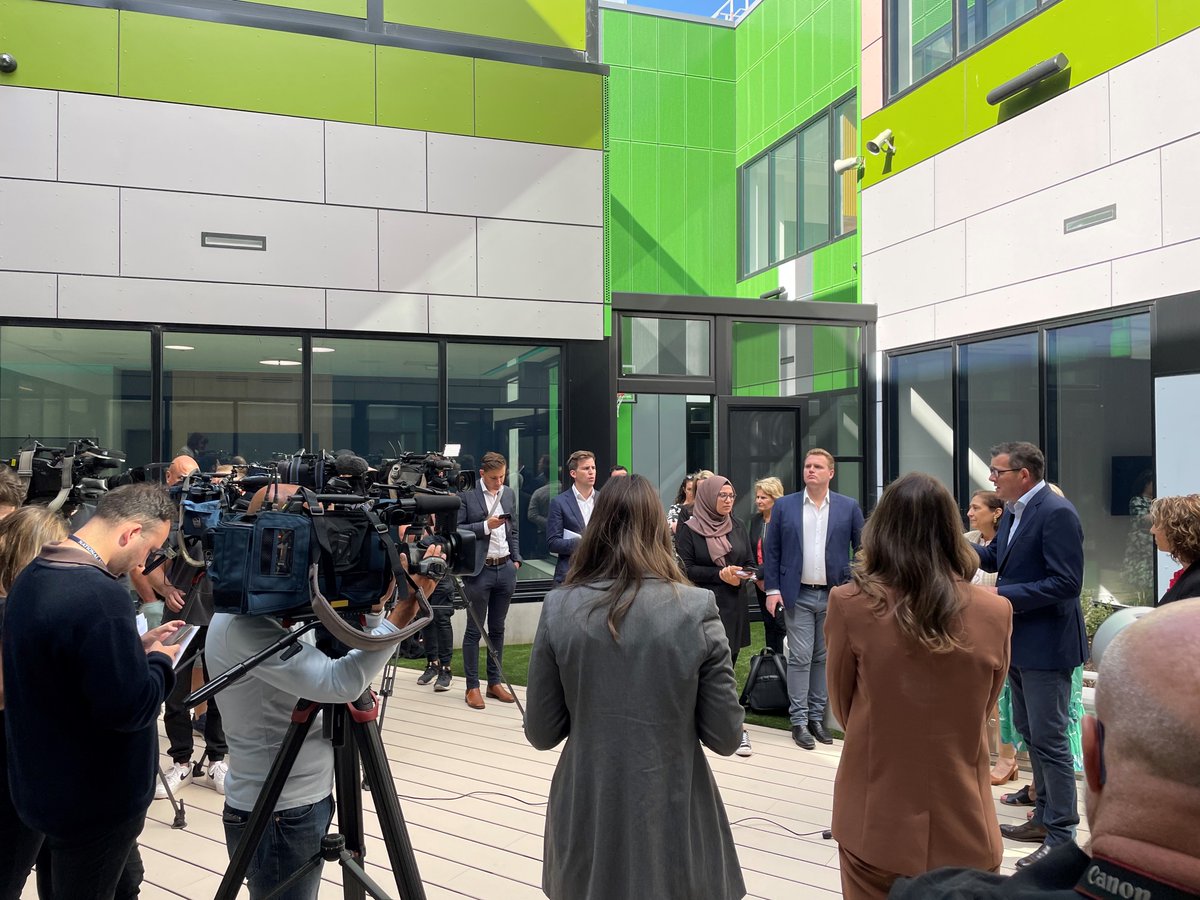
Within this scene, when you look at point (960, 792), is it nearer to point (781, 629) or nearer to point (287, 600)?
point (287, 600)

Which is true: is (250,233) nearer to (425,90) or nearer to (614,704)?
(425,90)

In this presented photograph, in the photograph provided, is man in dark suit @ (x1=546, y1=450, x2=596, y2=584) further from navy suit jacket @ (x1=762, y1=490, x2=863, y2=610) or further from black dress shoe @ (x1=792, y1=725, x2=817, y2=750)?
black dress shoe @ (x1=792, y1=725, x2=817, y2=750)

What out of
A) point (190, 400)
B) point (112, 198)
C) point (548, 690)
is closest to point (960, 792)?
point (548, 690)

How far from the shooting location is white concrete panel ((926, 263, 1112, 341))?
709 centimetres

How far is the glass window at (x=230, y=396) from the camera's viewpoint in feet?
24.7

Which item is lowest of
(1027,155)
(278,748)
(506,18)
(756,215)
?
(278,748)

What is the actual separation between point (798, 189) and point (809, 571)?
7707mm

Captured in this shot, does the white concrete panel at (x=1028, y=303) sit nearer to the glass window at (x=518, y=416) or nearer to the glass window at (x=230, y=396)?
the glass window at (x=518, y=416)

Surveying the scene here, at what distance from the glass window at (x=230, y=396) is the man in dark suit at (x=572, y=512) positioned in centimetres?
266

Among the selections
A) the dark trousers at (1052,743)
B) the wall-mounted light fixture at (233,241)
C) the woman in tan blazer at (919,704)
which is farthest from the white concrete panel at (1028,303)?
the wall-mounted light fixture at (233,241)

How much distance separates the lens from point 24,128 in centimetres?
708

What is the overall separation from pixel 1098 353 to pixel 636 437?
474 cm

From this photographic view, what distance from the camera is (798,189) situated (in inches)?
460

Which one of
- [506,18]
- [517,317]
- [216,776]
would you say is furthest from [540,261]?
[216,776]
